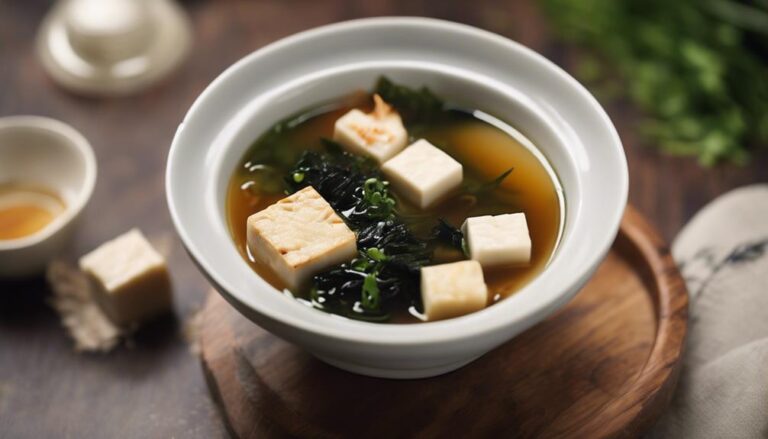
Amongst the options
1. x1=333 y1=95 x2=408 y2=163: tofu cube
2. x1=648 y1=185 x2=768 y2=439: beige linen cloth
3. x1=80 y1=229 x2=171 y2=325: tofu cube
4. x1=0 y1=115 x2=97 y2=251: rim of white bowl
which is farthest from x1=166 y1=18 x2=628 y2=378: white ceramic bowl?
x1=0 y1=115 x2=97 y2=251: rim of white bowl

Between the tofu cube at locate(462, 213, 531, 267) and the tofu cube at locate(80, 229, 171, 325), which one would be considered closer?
the tofu cube at locate(462, 213, 531, 267)

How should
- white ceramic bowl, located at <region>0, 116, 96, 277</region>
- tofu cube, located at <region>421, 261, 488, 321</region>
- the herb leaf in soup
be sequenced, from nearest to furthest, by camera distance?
tofu cube, located at <region>421, 261, 488, 321</region>, the herb leaf in soup, white ceramic bowl, located at <region>0, 116, 96, 277</region>

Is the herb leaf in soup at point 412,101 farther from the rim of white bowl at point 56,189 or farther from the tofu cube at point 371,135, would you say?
the rim of white bowl at point 56,189

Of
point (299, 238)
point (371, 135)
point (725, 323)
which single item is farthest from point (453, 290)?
point (725, 323)

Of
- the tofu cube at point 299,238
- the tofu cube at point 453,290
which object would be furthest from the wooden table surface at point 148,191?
the tofu cube at point 453,290

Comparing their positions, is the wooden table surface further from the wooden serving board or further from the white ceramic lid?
the wooden serving board

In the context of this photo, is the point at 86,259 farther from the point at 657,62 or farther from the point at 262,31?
the point at 657,62

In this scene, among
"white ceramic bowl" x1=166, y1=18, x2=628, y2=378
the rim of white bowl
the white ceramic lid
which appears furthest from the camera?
the white ceramic lid
